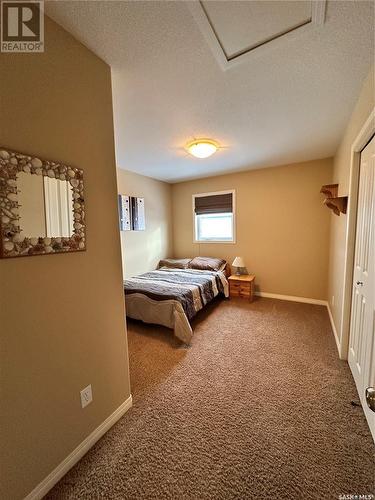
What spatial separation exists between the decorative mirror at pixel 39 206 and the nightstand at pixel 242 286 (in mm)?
3098

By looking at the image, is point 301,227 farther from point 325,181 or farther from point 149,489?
point 149,489

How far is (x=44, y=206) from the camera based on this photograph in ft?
3.38

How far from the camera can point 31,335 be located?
3.26 feet

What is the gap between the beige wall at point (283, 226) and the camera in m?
3.44

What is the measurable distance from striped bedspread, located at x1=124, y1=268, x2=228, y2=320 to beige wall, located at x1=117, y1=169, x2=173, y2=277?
506mm

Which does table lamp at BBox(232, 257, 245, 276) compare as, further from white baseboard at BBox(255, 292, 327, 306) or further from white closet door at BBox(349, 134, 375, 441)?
white closet door at BBox(349, 134, 375, 441)

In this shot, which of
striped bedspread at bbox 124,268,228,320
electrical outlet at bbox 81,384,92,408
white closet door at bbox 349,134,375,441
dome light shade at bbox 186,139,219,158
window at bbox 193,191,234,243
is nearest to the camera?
electrical outlet at bbox 81,384,92,408

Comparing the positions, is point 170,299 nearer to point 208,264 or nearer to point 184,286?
point 184,286

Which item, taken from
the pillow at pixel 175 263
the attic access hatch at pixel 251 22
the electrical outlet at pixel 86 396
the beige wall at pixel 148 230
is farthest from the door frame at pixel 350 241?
the beige wall at pixel 148 230

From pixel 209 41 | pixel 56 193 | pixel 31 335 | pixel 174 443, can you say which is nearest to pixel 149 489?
pixel 174 443

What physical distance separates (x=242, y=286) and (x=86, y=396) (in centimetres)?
304

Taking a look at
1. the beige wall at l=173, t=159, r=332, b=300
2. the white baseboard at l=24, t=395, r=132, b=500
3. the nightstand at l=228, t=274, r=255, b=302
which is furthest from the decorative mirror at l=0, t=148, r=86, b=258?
the beige wall at l=173, t=159, r=332, b=300

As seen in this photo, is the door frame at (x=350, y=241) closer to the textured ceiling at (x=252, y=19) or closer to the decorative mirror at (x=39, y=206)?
the textured ceiling at (x=252, y=19)

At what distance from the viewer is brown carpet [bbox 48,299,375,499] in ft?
3.55
